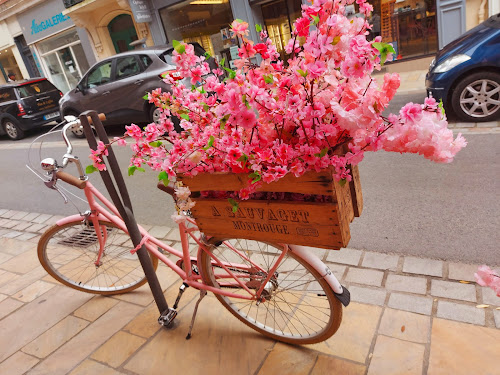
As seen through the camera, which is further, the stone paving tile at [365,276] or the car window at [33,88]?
the car window at [33,88]

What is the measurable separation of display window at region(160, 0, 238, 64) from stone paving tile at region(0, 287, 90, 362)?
36.4 ft

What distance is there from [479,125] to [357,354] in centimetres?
461

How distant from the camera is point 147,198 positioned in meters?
5.34

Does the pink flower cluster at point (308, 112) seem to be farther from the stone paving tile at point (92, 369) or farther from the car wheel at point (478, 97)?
the car wheel at point (478, 97)

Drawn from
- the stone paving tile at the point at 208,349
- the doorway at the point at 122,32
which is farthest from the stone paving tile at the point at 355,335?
the doorway at the point at 122,32

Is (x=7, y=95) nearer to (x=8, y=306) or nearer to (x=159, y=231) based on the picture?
(x=159, y=231)

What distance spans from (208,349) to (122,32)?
16096mm

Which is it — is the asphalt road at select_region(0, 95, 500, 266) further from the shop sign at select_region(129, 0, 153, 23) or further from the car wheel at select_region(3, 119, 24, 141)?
the shop sign at select_region(129, 0, 153, 23)

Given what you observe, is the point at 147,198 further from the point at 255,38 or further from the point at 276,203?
the point at 255,38

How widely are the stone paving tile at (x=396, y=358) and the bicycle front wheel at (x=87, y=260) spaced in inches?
65.4

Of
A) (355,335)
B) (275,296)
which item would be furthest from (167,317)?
(355,335)

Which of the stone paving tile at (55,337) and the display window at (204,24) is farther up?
the display window at (204,24)

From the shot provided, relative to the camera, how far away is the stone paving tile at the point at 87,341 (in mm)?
2576

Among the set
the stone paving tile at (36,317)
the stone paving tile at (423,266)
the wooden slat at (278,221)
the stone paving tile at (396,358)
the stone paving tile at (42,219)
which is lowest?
the stone paving tile at (423,266)
